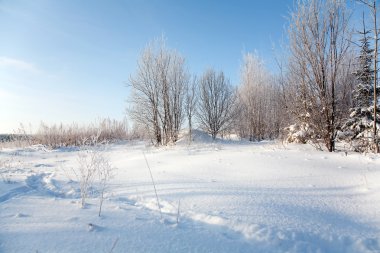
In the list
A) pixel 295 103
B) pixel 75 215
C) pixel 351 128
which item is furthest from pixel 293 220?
pixel 351 128

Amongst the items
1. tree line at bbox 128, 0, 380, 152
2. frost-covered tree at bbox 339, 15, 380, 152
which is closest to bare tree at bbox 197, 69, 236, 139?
tree line at bbox 128, 0, 380, 152

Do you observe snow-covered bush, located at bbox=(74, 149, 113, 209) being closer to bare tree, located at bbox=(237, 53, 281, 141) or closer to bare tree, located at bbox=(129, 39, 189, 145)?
bare tree, located at bbox=(129, 39, 189, 145)

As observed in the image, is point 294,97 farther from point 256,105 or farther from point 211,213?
point 256,105

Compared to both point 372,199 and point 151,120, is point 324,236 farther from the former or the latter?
point 151,120

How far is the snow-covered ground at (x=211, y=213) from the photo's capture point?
6.43 ft

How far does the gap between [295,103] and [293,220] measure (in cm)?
709

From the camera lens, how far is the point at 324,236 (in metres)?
2.11

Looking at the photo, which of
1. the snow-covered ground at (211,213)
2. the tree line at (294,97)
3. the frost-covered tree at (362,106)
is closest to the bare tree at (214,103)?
the tree line at (294,97)

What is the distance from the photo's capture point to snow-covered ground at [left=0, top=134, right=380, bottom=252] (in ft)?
6.43

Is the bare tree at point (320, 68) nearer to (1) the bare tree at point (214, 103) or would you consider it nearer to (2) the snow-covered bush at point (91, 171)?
(2) the snow-covered bush at point (91, 171)

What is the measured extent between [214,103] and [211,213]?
17131mm

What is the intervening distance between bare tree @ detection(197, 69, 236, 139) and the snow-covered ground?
1482cm

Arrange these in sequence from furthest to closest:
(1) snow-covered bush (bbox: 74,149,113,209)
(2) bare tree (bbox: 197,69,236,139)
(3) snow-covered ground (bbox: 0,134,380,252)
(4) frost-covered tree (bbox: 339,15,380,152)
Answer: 1. (2) bare tree (bbox: 197,69,236,139)
2. (4) frost-covered tree (bbox: 339,15,380,152)
3. (1) snow-covered bush (bbox: 74,149,113,209)
4. (3) snow-covered ground (bbox: 0,134,380,252)

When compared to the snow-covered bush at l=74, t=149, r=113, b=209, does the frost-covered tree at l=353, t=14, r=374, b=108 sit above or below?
above
